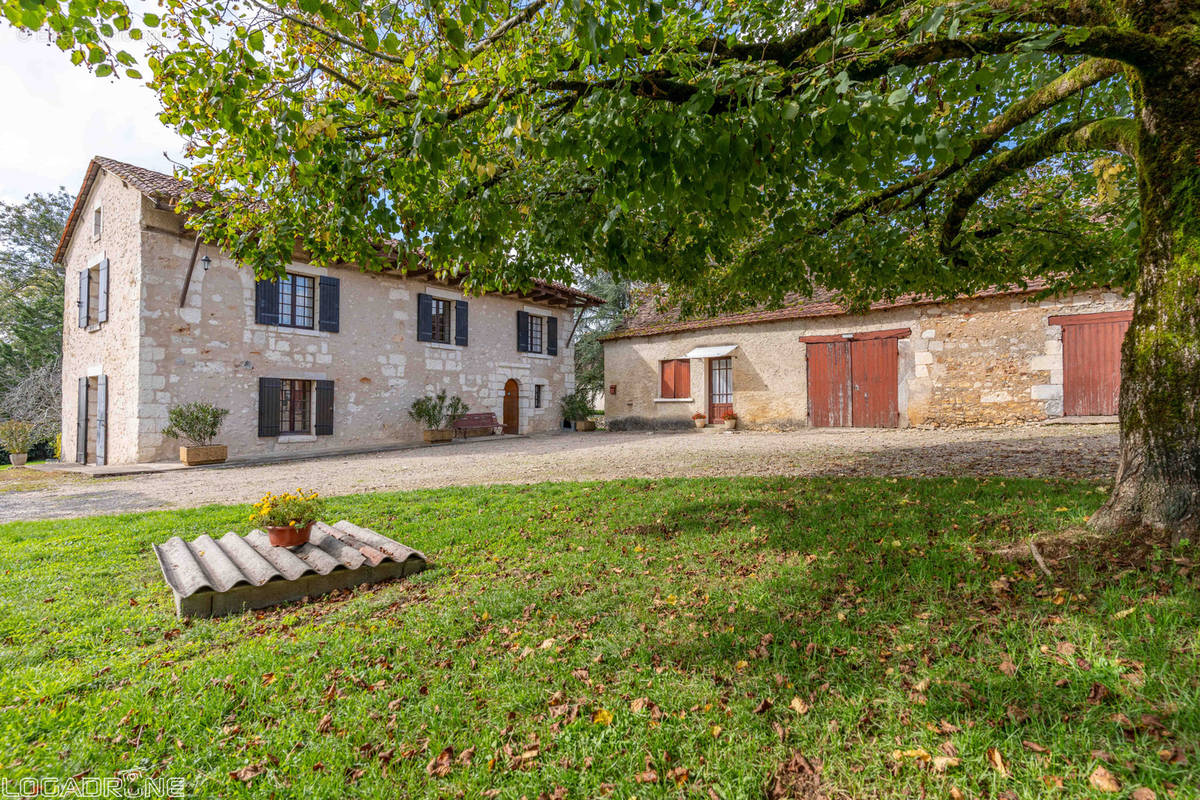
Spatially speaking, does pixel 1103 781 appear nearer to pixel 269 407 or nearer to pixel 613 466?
pixel 613 466

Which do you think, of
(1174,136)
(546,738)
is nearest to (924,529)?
(1174,136)

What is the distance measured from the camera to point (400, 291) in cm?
1468

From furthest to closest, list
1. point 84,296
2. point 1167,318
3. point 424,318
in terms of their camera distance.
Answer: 1. point 424,318
2. point 84,296
3. point 1167,318

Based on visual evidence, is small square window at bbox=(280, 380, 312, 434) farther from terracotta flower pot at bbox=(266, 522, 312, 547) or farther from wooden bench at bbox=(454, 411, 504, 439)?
terracotta flower pot at bbox=(266, 522, 312, 547)

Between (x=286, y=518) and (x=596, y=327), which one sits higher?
(x=596, y=327)

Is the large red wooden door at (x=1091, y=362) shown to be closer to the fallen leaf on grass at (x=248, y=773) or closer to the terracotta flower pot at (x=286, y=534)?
the terracotta flower pot at (x=286, y=534)

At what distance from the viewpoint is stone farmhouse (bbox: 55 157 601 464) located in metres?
10.8

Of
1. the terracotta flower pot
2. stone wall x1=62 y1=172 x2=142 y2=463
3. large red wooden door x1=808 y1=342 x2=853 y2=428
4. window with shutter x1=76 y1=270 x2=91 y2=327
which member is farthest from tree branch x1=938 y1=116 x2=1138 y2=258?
window with shutter x1=76 y1=270 x2=91 y2=327

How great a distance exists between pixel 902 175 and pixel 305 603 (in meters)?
6.71

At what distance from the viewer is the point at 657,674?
2.49m

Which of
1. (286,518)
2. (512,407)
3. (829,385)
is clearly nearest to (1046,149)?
(286,518)

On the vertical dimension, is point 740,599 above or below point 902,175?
below

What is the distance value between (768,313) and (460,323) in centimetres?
885

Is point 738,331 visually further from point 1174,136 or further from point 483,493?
point 1174,136
